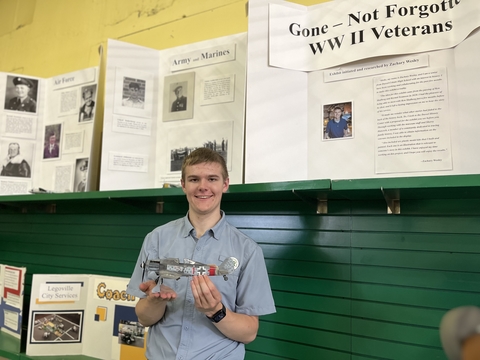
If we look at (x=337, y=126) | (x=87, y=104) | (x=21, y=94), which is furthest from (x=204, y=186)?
(x=21, y=94)

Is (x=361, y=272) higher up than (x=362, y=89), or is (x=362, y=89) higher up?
(x=362, y=89)

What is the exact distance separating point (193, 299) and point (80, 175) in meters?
1.29

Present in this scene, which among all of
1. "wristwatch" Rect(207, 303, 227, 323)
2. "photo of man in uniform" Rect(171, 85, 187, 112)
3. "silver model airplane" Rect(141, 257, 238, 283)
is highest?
"photo of man in uniform" Rect(171, 85, 187, 112)

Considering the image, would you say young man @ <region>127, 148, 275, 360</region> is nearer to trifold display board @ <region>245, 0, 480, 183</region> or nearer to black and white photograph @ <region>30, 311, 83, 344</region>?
trifold display board @ <region>245, 0, 480, 183</region>

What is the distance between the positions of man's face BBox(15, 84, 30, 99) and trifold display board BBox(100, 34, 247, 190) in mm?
792

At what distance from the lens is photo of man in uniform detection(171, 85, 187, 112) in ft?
6.70

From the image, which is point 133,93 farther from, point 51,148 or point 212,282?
point 212,282

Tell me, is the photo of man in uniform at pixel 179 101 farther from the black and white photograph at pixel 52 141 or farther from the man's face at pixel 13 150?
A: the man's face at pixel 13 150

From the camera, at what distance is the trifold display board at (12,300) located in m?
2.22

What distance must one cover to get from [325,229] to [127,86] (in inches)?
47.9

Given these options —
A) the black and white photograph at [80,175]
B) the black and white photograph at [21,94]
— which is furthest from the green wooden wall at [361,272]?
the black and white photograph at [21,94]

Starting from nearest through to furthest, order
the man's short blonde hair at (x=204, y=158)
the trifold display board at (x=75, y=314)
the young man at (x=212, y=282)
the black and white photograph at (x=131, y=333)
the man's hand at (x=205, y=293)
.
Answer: the man's hand at (x=205, y=293)
the young man at (x=212, y=282)
the man's short blonde hair at (x=204, y=158)
the black and white photograph at (x=131, y=333)
the trifold display board at (x=75, y=314)

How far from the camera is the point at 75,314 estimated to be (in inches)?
83.2

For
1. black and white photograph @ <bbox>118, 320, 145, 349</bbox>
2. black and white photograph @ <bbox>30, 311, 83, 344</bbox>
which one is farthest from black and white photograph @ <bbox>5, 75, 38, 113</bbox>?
black and white photograph @ <bbox>118, 320, 145, 349</bbox>
